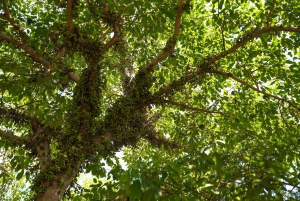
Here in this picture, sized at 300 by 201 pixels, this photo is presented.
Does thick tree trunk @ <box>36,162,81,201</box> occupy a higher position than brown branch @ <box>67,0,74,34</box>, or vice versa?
brown branch @ <box>67,0,74,34</box>

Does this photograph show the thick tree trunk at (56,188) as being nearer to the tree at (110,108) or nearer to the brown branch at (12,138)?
the tree at (110,108)

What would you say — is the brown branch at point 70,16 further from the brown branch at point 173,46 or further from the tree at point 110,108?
the brown branch at point 173,46

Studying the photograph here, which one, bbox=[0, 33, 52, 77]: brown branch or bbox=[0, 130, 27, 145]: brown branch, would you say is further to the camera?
bbox=[0, 130, 27, 145]: brown branch

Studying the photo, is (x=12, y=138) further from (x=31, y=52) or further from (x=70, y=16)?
(x=70, y=16)

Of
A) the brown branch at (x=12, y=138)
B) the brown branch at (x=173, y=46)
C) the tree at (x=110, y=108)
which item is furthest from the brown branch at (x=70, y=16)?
the brown branch at (x=12, y=138)

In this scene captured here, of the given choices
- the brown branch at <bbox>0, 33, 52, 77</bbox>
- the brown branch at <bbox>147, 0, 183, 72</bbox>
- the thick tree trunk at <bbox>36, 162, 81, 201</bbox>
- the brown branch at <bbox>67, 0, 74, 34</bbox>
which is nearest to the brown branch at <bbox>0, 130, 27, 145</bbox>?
the brown branch at <bbox>0, 33, 52, 77</bbox>

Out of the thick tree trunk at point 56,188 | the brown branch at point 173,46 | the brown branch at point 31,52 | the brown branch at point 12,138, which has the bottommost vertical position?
the thick tree trunk at point 56,188

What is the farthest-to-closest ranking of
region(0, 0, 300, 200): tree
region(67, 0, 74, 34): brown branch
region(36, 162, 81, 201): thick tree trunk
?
region(67, 0, 74, 34): brown branch
region(36, 162, 81, 201): thick tree trunk
region(0, 0, 300, 200): tree

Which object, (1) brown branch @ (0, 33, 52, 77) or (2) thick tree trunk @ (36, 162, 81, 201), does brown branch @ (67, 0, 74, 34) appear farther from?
(2) thick tree trunk @ (36, 162, 81, 201)

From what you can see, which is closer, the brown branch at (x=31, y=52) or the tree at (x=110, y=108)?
the tree at (x=110, y=108)

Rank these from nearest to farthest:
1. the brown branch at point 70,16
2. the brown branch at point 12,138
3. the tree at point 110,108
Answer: the tree at point 110,108 < the brown branch at point 70,16 < the brown branch at point 12,138

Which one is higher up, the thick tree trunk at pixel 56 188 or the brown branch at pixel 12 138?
the brown branch at pixel 12 138

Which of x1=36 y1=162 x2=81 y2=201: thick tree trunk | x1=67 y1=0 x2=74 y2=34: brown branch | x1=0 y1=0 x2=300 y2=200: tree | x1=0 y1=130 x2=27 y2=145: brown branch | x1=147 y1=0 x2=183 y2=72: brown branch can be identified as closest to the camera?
x1=0 y1=0 x2=300 y2=200: tree

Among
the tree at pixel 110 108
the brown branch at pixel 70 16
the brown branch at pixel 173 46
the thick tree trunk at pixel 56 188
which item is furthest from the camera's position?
the brown branch at pixel 173 46
